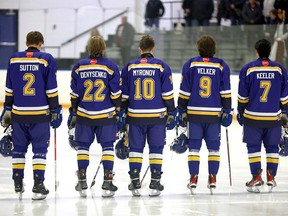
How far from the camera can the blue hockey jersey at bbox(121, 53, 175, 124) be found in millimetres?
7660

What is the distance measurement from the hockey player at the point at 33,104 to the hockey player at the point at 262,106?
168 cm

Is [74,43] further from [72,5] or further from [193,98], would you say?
[193,98]

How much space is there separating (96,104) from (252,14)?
27.9 feet

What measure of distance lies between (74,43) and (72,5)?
2485 mm

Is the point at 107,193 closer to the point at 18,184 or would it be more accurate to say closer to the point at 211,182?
the point at 18,184

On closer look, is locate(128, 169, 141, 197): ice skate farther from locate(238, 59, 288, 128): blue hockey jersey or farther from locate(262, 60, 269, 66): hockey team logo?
locate(262, 60, 269, 66): hockey team logo

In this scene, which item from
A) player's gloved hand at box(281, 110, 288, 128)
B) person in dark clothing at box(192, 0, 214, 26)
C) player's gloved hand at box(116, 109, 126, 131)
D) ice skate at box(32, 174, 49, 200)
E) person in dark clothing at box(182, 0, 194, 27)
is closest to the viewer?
ice skate at box(32, 174, 49, 200)

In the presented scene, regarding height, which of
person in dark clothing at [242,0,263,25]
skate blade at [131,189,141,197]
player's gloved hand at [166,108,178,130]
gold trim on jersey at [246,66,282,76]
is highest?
person in dark clothing at [242,0,263,25]

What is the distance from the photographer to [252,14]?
15.6 meters

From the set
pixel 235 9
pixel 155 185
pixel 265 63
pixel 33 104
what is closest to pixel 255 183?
pixel 155 185

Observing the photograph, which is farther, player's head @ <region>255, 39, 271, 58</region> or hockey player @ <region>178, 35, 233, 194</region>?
player's head @ <region>255, 39, 271, 58</region>

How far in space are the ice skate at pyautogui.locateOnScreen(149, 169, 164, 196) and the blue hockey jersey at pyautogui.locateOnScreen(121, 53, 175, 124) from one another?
17.5 inches

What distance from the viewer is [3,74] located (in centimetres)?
1675

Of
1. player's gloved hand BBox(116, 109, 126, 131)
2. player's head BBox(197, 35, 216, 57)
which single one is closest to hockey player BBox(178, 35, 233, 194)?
player's head BBox(197, 35, 216, 57)
